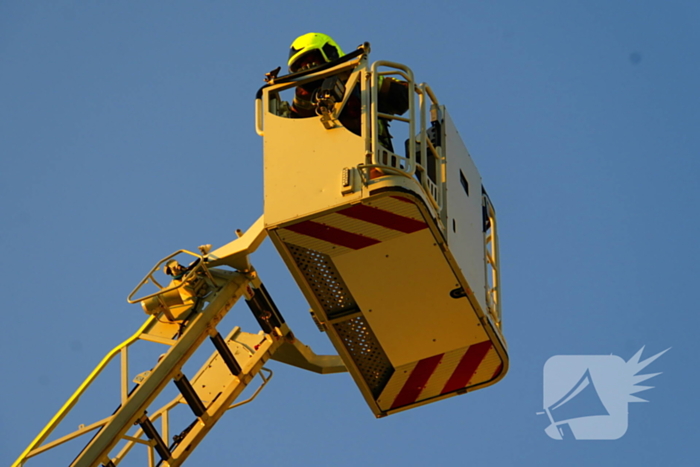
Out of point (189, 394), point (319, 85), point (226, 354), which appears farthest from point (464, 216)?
point (189, 394)

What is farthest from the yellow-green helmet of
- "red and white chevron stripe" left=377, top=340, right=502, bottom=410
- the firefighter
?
"red and white chevron stripe" left=377, top=340, right=502, bottom=410

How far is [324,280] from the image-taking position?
14945mm

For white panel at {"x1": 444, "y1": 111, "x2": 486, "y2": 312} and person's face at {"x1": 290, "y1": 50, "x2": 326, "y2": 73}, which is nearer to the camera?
white panel at {"x1": 444, "y1": 111, "x2": 486, "y2": 312}

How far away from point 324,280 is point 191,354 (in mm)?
1739

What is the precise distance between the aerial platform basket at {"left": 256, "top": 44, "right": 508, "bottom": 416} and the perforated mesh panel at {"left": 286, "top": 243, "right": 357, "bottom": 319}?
1 centimetres

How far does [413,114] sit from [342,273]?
6.92 feet

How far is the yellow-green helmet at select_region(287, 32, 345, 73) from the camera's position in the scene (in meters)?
15.4

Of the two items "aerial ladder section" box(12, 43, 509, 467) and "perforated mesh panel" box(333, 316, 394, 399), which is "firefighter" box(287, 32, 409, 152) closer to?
"aerial ladder section" box(12, 43, 509, 467)

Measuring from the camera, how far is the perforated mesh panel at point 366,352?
15.4 m

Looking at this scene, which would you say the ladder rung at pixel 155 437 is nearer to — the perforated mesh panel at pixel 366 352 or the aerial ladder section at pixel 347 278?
the aerial ladder section at pixel 347 278

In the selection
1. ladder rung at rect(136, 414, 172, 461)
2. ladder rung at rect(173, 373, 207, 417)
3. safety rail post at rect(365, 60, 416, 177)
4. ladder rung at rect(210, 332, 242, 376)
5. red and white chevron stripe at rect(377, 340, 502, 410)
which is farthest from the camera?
red and white chevron stripe at rect(377, 340, 502, 410)

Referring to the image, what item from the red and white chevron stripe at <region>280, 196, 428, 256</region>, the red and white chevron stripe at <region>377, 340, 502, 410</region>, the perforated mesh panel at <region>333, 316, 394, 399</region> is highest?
the red and white chevron stripe at <region>280, 196, 428, 256</region>

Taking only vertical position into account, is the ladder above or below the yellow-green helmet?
below

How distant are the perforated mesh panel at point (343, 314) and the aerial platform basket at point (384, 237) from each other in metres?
0.01
